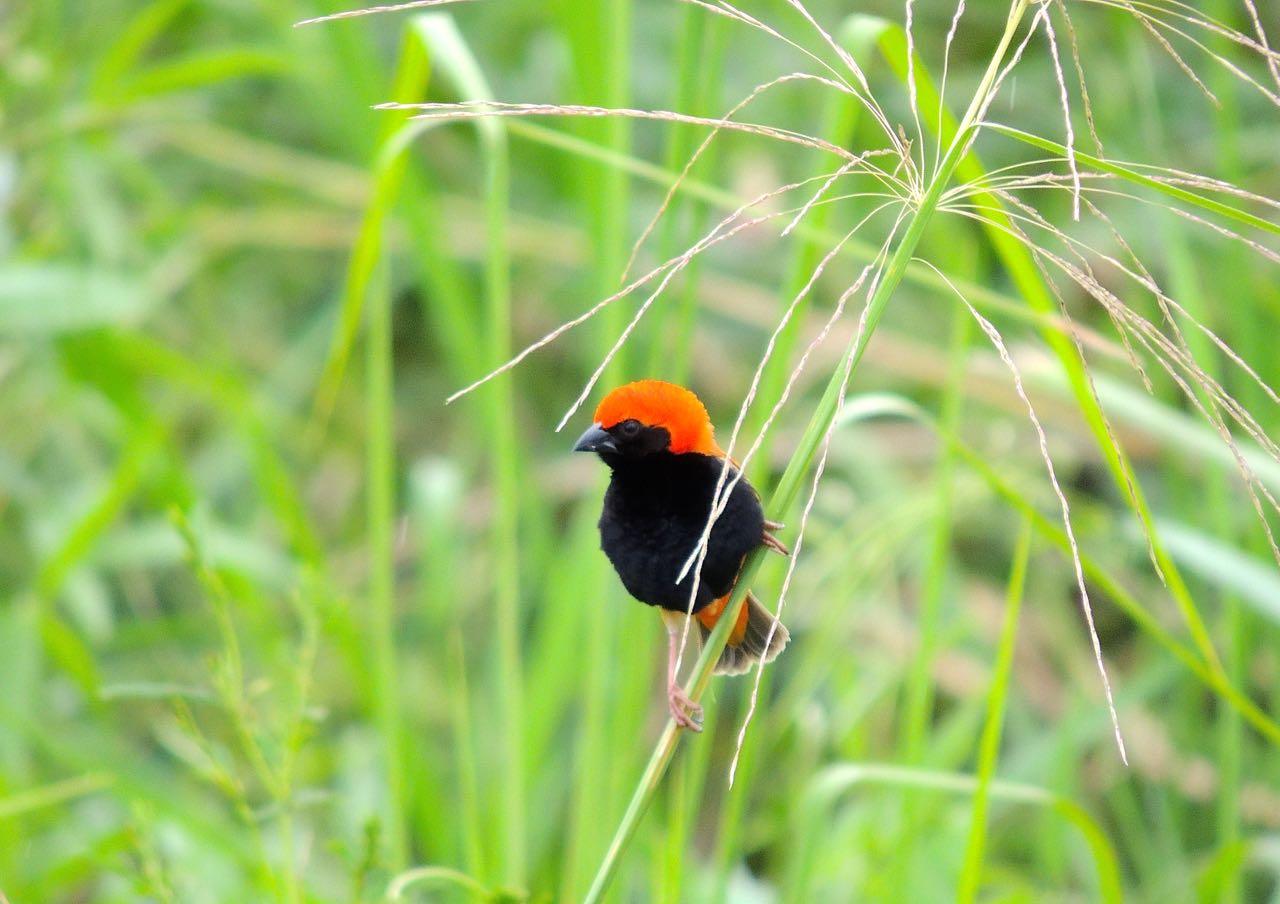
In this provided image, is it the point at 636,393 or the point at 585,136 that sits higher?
the point at 585,136

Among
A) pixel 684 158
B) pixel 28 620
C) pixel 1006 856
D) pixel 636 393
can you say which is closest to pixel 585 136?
pixel 684 158

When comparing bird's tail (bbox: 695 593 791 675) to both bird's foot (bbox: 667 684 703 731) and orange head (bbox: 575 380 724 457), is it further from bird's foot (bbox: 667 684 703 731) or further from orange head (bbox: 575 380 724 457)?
orange head (bbox: 575 380 724 457)

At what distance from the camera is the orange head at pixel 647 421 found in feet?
5.83

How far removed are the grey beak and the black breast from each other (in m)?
0.06

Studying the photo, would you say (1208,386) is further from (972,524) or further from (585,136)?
(972,524)

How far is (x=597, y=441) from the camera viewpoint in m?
1.81

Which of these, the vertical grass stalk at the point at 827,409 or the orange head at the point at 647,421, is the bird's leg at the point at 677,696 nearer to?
the vertical grass stalk at the point at 827,409

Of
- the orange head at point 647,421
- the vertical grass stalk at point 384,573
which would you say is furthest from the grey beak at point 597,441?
the vertical grass stalk at point 384,573

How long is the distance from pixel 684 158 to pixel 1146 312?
2.12 metres

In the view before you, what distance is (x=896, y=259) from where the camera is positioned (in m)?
1.24

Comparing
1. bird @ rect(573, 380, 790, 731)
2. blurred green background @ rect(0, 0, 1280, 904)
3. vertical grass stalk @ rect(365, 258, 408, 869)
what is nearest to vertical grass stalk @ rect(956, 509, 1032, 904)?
blurred green background @ rect(0, 0, 1280, 904)

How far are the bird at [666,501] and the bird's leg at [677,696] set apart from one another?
1 centimetres

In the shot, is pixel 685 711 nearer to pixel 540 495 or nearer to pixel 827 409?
pixel 827 409

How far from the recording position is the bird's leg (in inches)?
56.2
